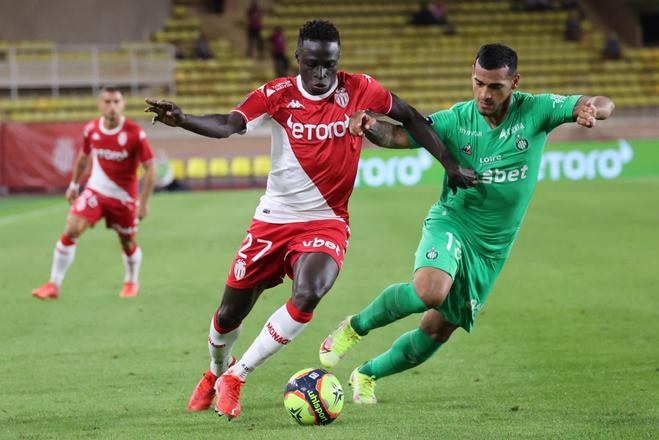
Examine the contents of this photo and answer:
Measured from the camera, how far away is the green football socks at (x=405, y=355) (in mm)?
6012

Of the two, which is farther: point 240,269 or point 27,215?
point 27,215

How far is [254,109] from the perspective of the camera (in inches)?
229

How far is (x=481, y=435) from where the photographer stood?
16.8ft

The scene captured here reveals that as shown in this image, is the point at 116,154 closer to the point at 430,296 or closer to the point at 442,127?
the point at 442,127

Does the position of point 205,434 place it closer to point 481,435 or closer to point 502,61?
point 481,435

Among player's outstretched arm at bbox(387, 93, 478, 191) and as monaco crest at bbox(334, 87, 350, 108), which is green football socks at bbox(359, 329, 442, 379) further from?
as monaco crest at bbox(334, 87, 350, 108)

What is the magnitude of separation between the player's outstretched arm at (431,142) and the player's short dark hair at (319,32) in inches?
23.5

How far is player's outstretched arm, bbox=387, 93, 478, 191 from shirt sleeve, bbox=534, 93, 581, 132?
56cm

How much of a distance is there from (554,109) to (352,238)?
9732 mm

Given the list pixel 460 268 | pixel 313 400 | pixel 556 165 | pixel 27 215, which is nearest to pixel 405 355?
pixel 460 268

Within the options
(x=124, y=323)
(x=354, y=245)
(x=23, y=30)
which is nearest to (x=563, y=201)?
(x=354, y=245)

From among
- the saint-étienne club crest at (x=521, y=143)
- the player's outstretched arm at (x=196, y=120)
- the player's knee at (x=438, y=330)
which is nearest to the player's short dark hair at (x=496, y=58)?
the saint-étienne club crest at (x=521, y=143)

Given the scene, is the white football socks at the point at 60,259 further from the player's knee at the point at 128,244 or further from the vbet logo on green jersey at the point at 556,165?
the vbet logo on green jersey at the point at 556,165

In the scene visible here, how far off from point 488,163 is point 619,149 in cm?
2260
